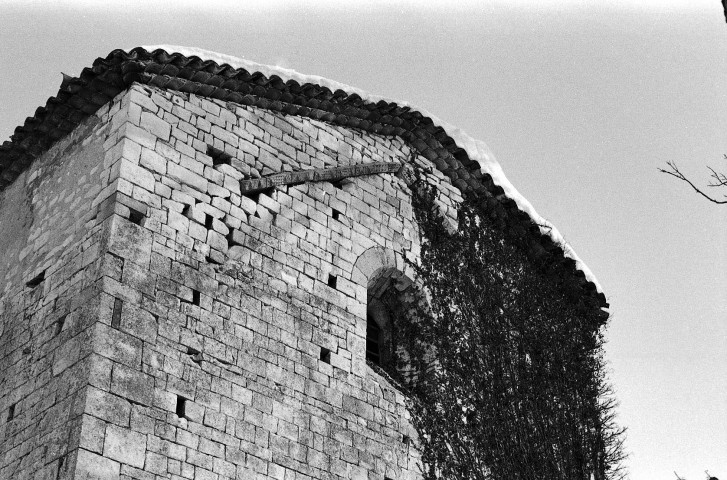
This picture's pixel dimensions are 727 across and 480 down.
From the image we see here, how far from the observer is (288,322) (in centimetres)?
869

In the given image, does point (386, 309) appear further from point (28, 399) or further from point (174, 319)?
point (28, 399)

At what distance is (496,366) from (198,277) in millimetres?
3674

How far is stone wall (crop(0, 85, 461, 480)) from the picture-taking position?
7.38 meters

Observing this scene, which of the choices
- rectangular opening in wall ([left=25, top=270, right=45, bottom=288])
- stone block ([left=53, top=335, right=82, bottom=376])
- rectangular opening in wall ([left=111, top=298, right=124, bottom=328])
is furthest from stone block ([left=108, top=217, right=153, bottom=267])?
rectangular opening in wall ([left=25, top=270, right=45, bottom=288])

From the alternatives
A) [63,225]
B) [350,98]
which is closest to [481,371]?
[350,98]

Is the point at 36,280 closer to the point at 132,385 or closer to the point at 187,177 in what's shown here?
the point at 187,177

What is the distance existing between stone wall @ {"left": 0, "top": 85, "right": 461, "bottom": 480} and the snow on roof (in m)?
0.48

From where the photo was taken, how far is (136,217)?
26.7ft

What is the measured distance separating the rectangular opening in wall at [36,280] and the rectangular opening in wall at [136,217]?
105cm

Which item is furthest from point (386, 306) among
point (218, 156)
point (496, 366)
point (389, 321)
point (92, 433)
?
point (92, 433)

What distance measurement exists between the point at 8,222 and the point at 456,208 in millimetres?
4790

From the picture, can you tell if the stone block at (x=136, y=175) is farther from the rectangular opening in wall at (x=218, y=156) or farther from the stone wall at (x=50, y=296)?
the rectangular opening in wall at (x=218, y=156)

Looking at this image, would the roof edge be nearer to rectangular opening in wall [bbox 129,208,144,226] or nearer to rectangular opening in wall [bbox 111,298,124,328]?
rectangular opening in wall [bbox 129,208,144,226]

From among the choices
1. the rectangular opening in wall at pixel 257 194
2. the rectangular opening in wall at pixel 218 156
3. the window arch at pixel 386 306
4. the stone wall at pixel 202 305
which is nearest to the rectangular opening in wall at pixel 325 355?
the stone wall at pixel 202 305
